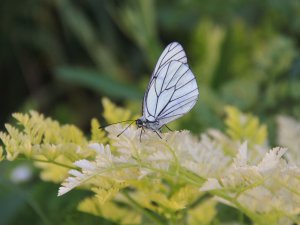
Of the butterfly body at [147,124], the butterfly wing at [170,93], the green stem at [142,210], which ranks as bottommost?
the green stem at [142,210]

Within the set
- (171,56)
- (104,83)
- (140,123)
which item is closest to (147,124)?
(140,123)

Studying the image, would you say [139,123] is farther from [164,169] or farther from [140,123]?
[164,169]

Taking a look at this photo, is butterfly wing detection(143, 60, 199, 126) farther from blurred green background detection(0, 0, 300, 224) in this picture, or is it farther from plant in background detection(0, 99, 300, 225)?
blurred green background detection(0, 0, 300, 224)

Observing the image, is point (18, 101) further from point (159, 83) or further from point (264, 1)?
point (159, 83)

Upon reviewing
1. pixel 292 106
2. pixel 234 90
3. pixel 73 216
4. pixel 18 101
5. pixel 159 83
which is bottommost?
pixel 73 216

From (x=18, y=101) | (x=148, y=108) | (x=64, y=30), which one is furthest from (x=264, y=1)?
(x=148, y=108)

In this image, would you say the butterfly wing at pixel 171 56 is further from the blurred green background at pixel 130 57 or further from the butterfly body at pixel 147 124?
the blurred green background at pixel 130 57

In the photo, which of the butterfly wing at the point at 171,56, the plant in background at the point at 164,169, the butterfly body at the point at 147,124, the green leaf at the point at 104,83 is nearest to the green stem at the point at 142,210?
the plant in background at the point at 164,169
